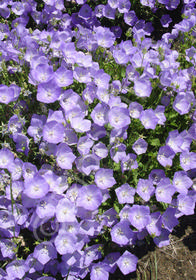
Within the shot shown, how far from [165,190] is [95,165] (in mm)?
830

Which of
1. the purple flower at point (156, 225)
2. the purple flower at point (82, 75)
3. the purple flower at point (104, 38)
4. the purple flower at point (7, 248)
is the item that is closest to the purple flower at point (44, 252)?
the purple flower at point (7, 248)

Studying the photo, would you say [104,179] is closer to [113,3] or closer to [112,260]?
[112,260]

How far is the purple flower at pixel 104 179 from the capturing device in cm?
328

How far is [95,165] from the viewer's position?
3387mm

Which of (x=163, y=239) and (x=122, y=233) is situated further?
(x=163, y=239)

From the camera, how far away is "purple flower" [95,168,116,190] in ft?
10.8

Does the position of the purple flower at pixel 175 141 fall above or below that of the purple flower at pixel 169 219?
above

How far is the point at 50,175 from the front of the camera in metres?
3.18

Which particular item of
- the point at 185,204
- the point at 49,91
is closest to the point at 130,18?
the point at 49,91

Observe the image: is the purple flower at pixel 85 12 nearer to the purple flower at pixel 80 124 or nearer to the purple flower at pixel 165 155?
the purple flower at pixel 80 124

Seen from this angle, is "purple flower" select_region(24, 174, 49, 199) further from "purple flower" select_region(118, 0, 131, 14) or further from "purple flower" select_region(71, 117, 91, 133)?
"purple flower" select_region(118, 0, 131, 14)

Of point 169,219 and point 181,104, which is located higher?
point 181,104

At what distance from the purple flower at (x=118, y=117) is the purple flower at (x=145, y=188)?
0.65 m

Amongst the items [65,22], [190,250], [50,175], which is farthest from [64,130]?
[65,22]
